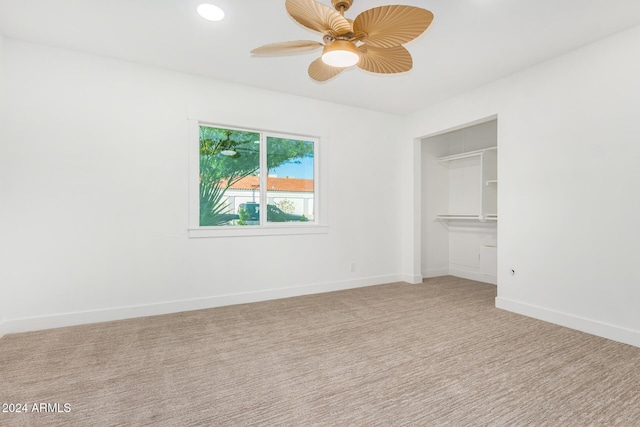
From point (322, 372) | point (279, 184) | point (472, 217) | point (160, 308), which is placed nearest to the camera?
point (322, 372)

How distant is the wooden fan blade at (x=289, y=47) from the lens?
217 centimetres

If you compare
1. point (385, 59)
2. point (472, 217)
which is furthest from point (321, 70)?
point (472, 217)

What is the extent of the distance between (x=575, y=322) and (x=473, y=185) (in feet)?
8.70

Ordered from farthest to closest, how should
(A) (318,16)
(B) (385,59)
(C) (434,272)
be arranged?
(C) (434,272), (B) (385,59), (A) (318,16)

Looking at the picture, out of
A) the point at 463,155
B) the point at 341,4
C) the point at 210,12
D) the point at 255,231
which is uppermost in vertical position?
the point at 210,12

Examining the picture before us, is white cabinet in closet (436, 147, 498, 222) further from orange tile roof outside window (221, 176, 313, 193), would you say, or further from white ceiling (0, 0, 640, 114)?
orange tile roof outside window (221, 176, 313, 193)

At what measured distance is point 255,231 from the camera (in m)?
3.95

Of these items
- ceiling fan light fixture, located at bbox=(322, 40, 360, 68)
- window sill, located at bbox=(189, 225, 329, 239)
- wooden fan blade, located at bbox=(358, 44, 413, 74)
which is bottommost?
window sill, located at bbox=(189, 225, 329, 239)

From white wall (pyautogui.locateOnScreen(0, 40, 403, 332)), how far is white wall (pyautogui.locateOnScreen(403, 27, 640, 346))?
2375 mm

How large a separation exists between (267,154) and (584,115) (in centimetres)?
334

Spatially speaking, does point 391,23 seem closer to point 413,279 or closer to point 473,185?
point 413,279

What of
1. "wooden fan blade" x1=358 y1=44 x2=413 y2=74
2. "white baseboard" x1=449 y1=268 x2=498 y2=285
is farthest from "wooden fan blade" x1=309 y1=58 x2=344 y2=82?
"white baseboard" x1=449 y1=268 x2=498 y2=285

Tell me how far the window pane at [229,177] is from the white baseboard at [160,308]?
90cm

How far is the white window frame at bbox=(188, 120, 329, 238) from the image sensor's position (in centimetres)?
360
